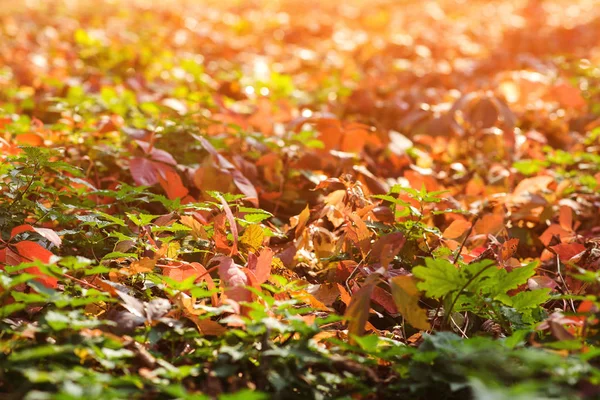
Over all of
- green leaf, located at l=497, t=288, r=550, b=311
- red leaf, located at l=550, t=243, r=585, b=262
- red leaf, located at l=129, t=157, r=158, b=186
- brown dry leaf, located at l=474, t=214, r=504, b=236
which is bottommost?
green leaf, located at l=497, t=288, r=550, b=311

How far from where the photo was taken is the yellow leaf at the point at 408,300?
1.54 metres

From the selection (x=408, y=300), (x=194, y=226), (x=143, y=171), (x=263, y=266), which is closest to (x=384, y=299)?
(x=408, y=300)

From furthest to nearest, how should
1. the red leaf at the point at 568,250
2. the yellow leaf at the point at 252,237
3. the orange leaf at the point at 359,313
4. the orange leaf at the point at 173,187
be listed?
the orange leaf at the point at 173,187 < the red leaf at the point at 568,250 < the yellow leaf at the point at 252,237 < the orange leaf at the point at 359,313

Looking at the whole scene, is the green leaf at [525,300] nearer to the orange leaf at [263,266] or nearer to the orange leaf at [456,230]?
the orange leaf at [456,230]

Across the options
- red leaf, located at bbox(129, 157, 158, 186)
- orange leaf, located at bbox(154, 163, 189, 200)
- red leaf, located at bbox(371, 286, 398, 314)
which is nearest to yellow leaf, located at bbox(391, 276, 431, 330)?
red leaf, located at bbox(371, 286, 398, 314)

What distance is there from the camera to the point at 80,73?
14.2 feet

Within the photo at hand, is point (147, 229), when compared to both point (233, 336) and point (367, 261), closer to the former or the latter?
point (233, 336)

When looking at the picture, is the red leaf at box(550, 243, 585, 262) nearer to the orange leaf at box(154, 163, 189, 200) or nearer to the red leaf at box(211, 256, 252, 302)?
the red leaf at box(211, 256, 252, 302)

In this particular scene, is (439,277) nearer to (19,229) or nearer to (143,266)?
(143,266)

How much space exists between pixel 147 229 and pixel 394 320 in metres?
0.73

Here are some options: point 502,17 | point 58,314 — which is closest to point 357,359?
point 58,314

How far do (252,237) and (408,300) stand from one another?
512 millimetres

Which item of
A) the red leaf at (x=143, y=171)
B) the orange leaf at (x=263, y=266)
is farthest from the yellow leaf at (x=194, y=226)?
the red leaf at (x=143, y=171)

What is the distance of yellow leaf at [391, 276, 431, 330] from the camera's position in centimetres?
154
